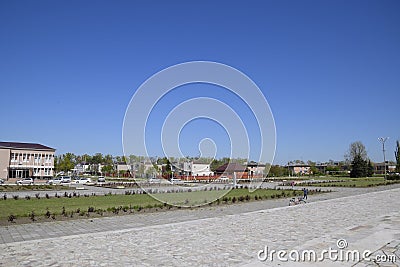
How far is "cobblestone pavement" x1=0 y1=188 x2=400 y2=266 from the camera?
6.70 m

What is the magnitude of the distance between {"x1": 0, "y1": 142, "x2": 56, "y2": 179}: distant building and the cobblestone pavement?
47.9 meters

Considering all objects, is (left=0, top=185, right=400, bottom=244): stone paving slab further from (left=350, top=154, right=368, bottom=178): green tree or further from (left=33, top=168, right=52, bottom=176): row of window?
(left=350, top=154, right=368, bottom=178): green tree

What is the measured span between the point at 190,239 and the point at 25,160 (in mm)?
54107

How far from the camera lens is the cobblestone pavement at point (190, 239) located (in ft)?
22.0

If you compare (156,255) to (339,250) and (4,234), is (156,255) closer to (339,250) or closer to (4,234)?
(339,250)

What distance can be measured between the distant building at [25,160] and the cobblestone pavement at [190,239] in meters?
47.9

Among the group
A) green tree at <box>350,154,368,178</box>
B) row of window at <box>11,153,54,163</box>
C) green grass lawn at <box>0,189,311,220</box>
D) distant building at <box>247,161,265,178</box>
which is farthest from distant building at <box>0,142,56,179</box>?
green tree at <box>350,154,368,178</box>

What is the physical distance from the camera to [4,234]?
9.35 metres

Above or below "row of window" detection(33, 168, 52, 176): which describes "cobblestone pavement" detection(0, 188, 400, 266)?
below

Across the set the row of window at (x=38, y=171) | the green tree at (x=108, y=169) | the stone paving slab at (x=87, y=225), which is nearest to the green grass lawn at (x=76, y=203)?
the stone paving slab at (x=87, y=225)

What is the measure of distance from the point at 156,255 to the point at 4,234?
5.30 metres

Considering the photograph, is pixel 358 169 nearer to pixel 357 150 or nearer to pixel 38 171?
pixel 357 150

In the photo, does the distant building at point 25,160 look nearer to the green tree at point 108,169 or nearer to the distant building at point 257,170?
the green tree at point 108,169

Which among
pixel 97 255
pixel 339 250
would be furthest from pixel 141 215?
pixel 339 250
